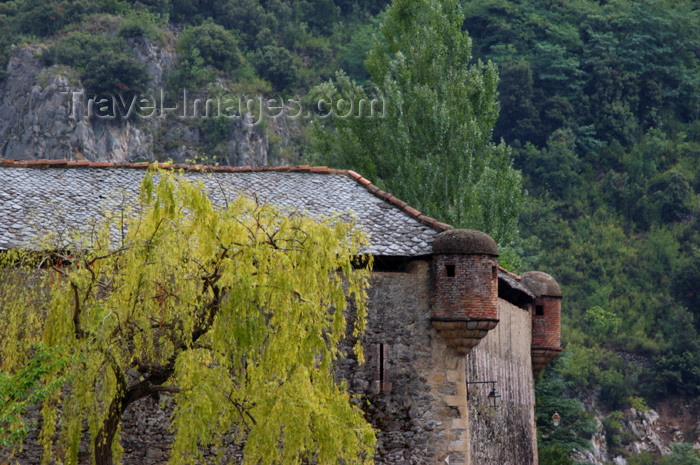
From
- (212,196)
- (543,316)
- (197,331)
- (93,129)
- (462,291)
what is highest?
(93,129)

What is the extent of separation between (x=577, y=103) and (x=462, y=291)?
173 ft

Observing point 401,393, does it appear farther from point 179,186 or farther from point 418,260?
point 179,186

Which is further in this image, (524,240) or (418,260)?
(524,240)

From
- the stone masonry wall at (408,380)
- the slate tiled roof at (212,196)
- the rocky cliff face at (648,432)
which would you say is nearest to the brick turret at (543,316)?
the slate tiled roof at (212,196)

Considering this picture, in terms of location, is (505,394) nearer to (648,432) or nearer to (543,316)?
(543,316)

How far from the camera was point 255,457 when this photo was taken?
14.9 m

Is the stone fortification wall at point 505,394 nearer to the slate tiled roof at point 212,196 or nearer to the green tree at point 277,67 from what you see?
the slate tiled roof at point 212,196

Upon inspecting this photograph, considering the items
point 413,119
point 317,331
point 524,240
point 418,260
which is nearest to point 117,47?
point 524,240

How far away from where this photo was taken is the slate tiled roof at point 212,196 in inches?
764

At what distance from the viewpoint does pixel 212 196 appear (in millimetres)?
21203

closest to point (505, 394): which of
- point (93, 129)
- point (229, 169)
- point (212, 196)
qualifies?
point (229, 169)

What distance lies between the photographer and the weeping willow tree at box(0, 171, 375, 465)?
14742mm

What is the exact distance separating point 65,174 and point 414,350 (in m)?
7.60

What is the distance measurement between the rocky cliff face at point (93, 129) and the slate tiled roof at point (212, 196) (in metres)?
32.4
